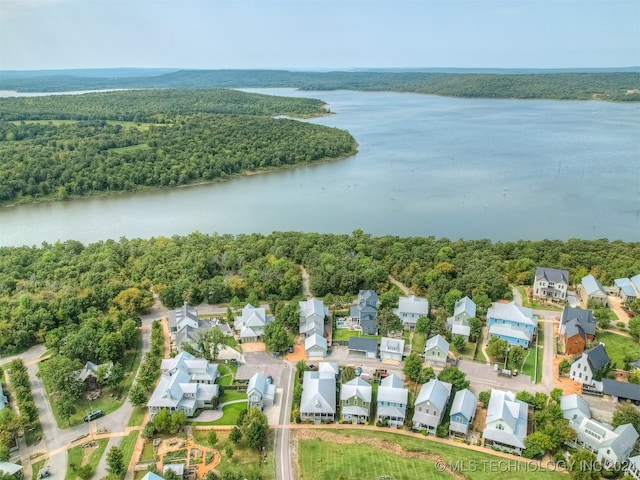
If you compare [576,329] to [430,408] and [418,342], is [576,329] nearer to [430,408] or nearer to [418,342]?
[418,342]

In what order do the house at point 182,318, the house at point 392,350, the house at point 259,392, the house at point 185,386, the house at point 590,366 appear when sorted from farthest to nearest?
the house at point 182,318 → the house at point 392,350 → the house at point 590,366 → the house at point 259,392 → the house at point 185,386

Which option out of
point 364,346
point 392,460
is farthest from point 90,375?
point 392,460

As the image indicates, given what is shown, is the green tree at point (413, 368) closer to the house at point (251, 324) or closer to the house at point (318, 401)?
the house at point (318, 401)

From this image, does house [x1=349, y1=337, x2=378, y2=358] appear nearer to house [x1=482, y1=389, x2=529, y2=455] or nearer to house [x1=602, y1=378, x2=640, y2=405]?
house [x1=482, y1=389, x2=529, y2=455]

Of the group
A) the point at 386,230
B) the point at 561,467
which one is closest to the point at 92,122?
the point at 386,230

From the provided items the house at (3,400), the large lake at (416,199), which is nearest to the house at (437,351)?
the large lake at (416,199)
